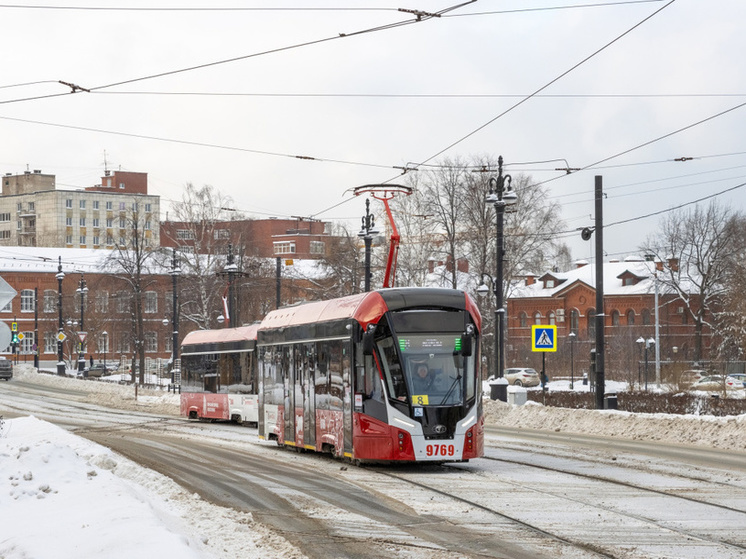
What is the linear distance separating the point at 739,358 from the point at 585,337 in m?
19.9

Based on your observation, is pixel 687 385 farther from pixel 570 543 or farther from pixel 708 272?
pixel 708 272

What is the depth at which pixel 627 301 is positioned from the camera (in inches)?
3917

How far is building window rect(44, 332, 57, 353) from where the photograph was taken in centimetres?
10762

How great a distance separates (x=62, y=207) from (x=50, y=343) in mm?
54328

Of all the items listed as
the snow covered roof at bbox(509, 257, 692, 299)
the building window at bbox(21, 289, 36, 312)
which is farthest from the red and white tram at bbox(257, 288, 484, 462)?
the building window at bbox(21, 289, 36, 312)

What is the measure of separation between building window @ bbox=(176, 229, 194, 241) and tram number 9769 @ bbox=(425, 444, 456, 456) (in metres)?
59.4

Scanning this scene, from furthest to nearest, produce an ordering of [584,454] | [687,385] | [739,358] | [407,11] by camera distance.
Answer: [739,358] → [687,385] → [584,454] → [407,11]

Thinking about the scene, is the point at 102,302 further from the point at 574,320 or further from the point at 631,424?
the point at 631,424

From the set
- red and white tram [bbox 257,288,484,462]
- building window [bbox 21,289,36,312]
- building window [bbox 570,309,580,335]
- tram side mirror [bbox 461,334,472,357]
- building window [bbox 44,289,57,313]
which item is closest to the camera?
red and white tram [bbox 257,288,484,462]

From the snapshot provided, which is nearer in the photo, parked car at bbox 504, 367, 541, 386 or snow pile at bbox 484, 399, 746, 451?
snow pile at bbox 484, 399, 746, 451

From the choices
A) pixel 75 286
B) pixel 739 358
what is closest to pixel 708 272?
pixel 739 358

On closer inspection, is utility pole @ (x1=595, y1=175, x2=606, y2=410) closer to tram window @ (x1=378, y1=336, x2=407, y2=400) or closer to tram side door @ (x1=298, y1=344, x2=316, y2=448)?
tram side door @ (x1=298, y1=344, x2=316, y2=448)

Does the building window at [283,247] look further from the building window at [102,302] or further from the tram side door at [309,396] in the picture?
the tram side door at [309,396]

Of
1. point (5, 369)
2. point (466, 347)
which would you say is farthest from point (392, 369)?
point (5, 369)
